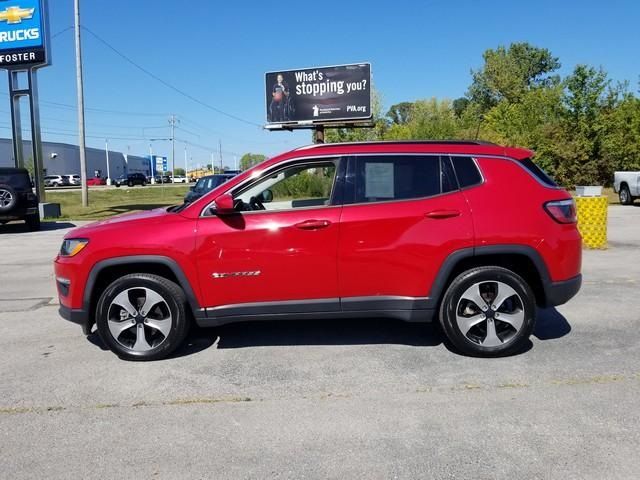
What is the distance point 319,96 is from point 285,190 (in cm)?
2335

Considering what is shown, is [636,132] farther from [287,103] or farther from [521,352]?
[521,352]

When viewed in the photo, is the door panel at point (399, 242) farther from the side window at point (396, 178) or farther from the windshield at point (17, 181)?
the windshield at point (17, 181)

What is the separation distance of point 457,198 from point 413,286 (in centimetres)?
82

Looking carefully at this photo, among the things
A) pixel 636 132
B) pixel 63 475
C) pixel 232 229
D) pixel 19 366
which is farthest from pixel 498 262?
pixel 636 132

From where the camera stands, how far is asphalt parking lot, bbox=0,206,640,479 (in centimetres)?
298

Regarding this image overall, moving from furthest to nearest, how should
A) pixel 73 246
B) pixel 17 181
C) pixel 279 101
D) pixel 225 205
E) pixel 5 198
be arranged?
pixel 279 101 → pixel 17 181 → pixel 5 198 → pixel 73 246 → pixel 225 205

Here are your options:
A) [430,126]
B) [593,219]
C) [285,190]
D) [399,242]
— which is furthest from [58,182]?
[399,242]

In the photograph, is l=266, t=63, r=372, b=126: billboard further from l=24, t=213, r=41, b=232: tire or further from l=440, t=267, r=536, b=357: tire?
l=440, t=267, r=536, b=357: tire

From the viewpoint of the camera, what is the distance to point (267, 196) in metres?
4.74

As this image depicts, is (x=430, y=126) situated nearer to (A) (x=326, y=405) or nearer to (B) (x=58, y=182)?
(A) (x=326, y=405)

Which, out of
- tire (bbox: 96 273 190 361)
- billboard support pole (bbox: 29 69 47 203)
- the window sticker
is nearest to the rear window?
the window sticker

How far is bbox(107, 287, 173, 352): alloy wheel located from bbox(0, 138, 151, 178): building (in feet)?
299

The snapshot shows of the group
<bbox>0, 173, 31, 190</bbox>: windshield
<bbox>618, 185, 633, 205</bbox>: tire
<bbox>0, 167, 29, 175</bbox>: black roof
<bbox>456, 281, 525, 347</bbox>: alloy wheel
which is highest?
<bbox>0, 167, 29, 175</bbox>: black roof

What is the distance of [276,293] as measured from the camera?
4422 millimetres
